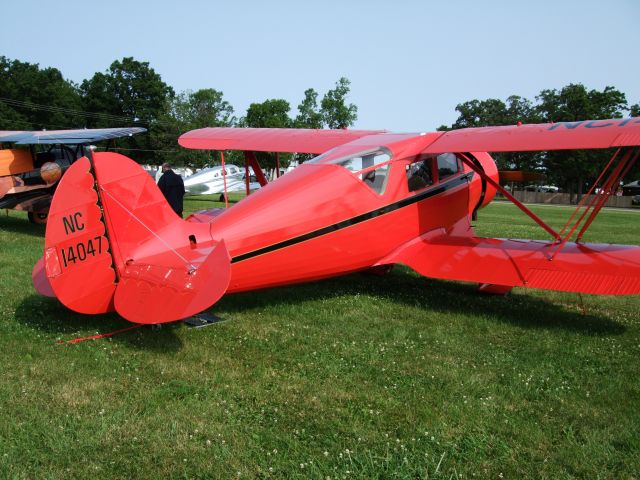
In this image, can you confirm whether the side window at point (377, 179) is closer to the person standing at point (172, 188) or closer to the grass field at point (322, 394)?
the grass field at point (322, 394)

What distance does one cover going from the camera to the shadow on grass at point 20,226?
13039 mm

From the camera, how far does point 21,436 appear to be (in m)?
3.34

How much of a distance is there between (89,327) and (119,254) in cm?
123

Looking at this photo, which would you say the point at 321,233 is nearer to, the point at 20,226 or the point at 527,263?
the point at 527,263

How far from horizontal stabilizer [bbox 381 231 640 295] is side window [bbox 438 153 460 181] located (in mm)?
1040

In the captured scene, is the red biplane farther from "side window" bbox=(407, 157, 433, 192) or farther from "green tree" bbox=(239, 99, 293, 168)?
"green tree" bbox=(239, 99, 293, 168)

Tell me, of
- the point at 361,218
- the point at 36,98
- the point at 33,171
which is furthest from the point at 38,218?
the point at 36,98

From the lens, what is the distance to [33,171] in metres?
14.3

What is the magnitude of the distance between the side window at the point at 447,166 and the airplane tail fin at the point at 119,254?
4225 mm

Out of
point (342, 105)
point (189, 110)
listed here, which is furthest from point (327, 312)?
point (189, 110)

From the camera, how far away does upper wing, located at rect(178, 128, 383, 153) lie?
9.98 metres

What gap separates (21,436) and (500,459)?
306 centimetres

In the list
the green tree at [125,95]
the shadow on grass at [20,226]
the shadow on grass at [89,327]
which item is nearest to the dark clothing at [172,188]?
the shadow on grass at [20,226]

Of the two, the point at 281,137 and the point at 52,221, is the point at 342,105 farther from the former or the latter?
the point at 52,221
